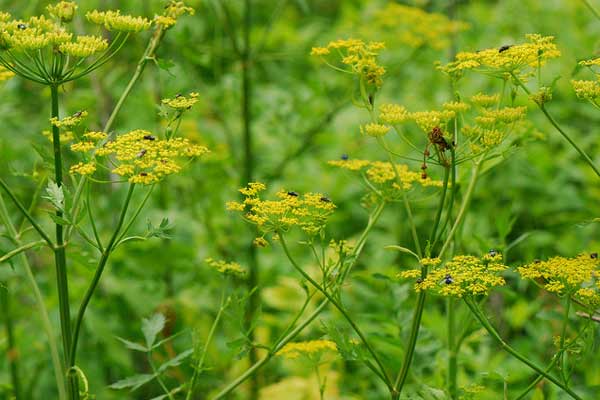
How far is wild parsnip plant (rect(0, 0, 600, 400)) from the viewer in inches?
73.8

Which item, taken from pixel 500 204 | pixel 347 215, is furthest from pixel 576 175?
pixel 347 215

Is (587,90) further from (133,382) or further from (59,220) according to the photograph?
(133,382)

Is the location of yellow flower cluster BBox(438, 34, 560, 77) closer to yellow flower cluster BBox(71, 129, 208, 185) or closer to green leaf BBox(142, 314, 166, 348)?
yellow flower cluster BBox(71, 129, 208, 185)

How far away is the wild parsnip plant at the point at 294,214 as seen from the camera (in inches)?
73.8

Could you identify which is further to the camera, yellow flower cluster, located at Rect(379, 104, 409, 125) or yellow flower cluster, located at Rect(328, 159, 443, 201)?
yellow flower cluster, located at Rect(328, 159, 443, 201)

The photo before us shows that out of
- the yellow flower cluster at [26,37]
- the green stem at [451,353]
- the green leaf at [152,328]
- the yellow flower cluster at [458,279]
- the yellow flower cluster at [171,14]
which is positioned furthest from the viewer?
the green stem at [451,353]

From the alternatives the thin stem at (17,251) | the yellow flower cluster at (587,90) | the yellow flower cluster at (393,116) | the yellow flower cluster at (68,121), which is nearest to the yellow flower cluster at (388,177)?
the yellow flower cluster at (393,116)

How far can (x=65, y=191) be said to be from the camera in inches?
71.8

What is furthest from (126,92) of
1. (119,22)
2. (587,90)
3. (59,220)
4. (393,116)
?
(587,90)

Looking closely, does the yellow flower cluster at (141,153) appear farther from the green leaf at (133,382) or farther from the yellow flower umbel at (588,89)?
the yellow flower umbel at (588,89)

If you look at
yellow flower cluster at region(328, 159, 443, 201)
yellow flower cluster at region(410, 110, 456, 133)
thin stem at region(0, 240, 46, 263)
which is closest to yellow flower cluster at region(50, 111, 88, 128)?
thin stem at region(0, 240, 46, 263)

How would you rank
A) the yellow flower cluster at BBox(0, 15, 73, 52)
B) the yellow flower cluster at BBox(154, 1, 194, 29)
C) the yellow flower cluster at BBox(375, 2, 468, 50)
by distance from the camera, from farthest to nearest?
the yellow flower cluster at BBox(375, 2, 468, 50)
the yellow flower cluster at BBox(154, 1, 194, 29)
the yellow flower cluster at BBox(0, 15, 73, 52)

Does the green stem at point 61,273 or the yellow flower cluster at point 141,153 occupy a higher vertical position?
the yellow flower cluster at point 141,153

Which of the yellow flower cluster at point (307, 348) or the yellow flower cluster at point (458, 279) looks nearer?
the yellow flower cluster at point (458, 279)
